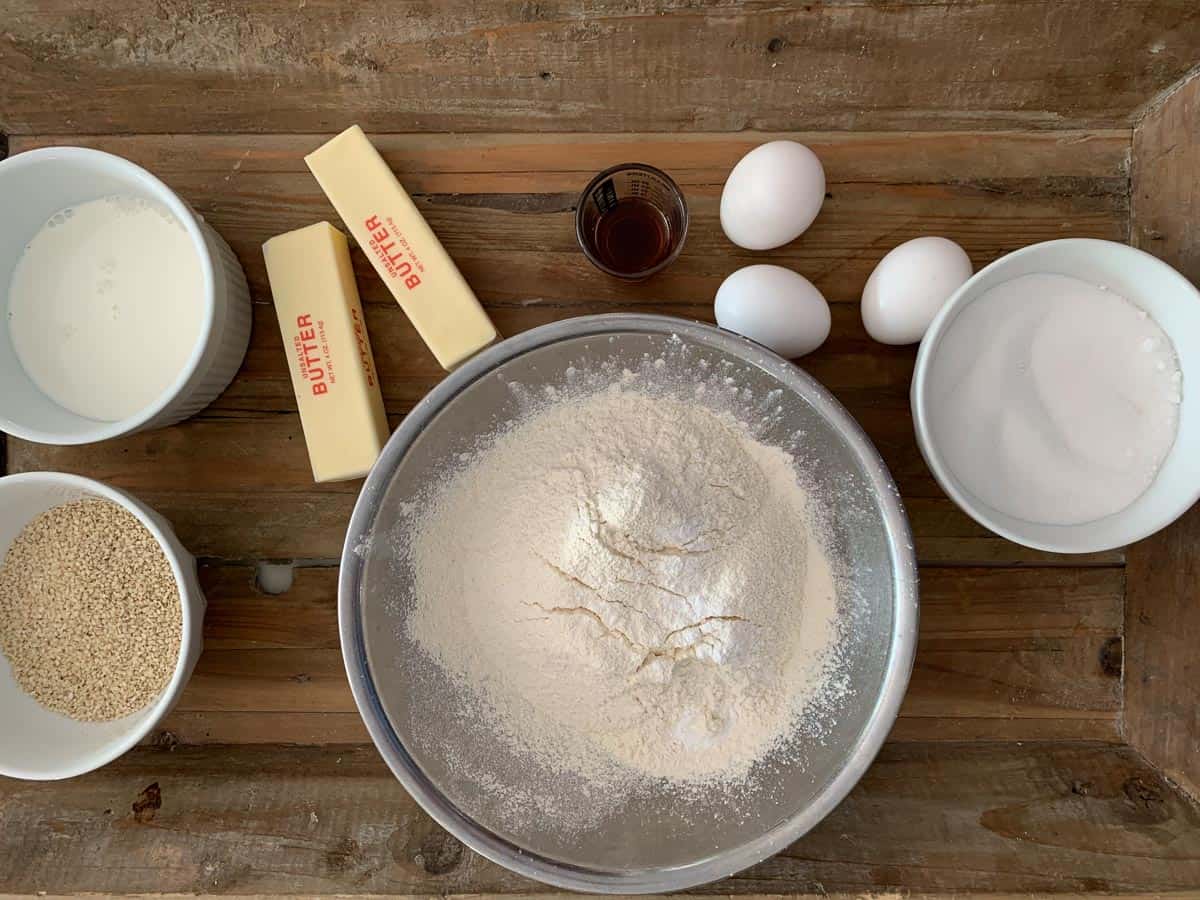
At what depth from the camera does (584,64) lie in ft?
3.57

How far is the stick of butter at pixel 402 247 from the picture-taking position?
1033 mm

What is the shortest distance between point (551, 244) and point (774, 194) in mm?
305

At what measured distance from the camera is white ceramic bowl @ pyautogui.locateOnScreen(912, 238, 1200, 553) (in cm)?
92

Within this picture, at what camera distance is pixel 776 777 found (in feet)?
2.99

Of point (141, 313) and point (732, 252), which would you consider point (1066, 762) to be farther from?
point (141, 313)

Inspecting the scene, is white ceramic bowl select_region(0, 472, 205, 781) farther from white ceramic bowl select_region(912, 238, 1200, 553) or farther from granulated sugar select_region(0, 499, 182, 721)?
white ceramic bowl select_region(912, 238, 1200, 553)

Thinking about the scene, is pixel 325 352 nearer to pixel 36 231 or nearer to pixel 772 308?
pixel 36 231

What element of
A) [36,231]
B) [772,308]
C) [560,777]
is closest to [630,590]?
[560,777]

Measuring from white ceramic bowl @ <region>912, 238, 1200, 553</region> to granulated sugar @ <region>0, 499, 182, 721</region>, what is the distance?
978mm

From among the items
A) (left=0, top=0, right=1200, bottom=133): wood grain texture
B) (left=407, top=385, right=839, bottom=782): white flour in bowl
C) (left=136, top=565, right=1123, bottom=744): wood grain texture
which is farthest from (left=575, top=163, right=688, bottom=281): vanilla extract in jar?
(left=136, top=565, right=1123, bottom=744): wood grain texture

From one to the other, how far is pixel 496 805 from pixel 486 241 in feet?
2.35

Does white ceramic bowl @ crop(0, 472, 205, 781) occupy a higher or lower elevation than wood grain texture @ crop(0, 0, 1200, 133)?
lower

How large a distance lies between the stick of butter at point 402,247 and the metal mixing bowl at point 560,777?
14 cm

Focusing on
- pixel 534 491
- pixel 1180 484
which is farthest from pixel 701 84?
pixel 1180 484
